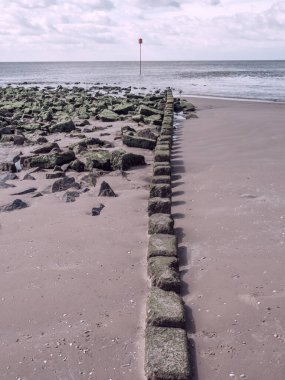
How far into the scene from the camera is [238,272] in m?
3.88

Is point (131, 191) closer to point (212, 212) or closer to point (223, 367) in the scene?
point (212, 212)

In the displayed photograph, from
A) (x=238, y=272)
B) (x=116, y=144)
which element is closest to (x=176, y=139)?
(x=116, y=144)

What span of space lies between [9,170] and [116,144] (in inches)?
120

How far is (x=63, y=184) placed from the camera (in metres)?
6.55

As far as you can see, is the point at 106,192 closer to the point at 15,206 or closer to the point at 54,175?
the point at 15,206

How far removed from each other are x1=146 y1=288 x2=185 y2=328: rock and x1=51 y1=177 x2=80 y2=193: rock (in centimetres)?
341

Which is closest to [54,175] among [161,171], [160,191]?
[161,171]

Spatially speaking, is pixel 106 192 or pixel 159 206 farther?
pixel 106 192

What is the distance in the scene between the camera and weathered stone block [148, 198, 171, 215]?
502cm

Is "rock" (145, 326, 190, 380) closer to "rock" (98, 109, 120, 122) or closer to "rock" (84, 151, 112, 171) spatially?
"rock" (84, 151, 112, 171)

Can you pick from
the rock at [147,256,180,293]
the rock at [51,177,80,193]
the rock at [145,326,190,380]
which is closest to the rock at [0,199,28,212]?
the rock at [51,177,80,193]

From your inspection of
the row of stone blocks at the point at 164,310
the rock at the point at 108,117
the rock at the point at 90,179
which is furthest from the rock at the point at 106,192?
the rock at the point at 108,117

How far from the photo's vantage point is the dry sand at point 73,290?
2.83m

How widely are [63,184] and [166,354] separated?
166 inches
